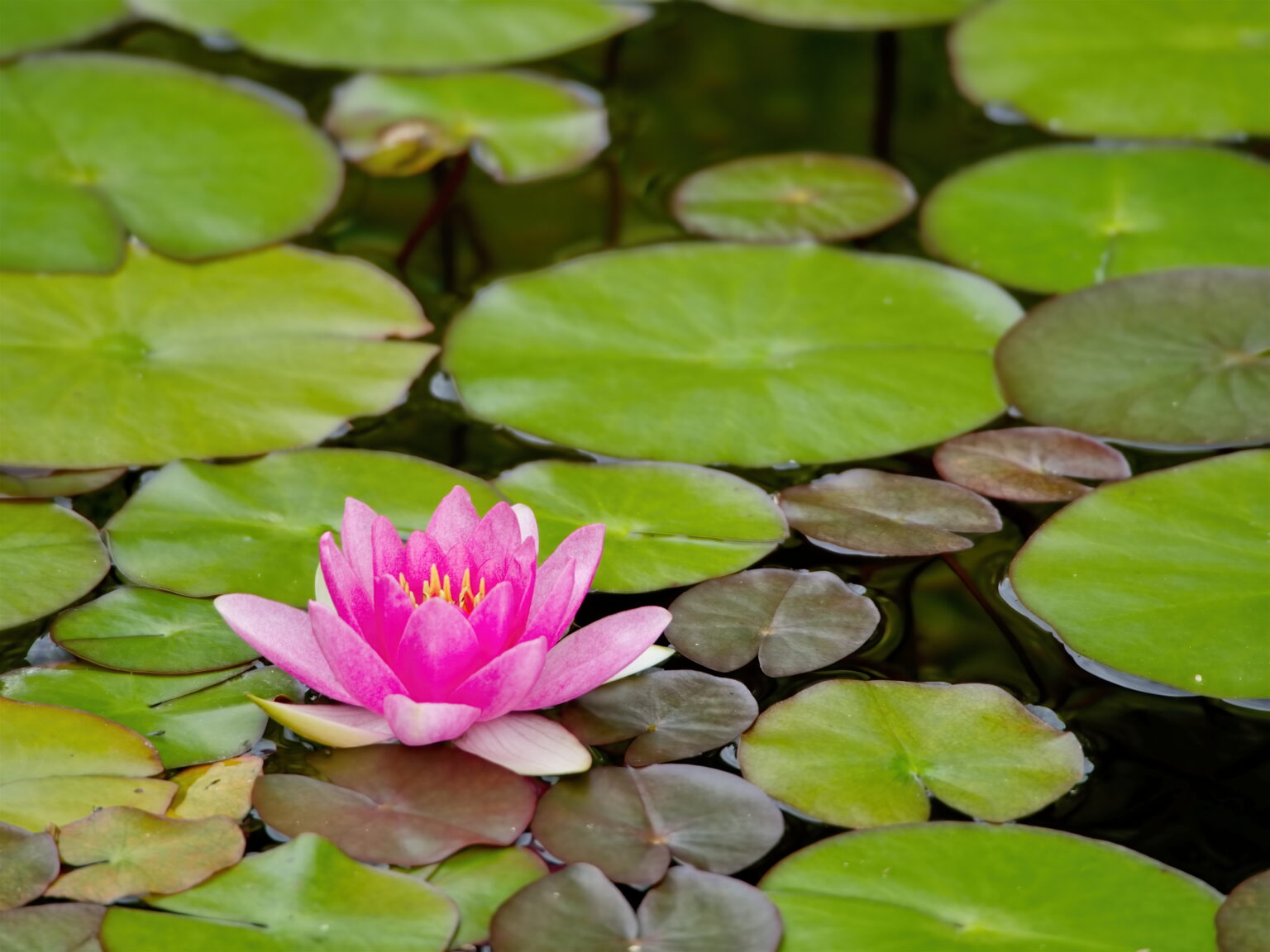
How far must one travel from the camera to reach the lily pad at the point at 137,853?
145 centimetres

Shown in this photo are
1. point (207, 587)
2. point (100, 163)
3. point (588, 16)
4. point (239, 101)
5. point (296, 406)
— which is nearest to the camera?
point (207, 587)

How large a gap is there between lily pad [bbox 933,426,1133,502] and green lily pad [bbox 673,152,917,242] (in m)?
0.74

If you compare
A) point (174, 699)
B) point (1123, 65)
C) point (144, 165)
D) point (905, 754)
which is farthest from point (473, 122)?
point (905, 754)

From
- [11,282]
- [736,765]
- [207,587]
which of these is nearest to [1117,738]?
[736,765]

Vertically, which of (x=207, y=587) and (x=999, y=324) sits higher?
(x=999, y=324)

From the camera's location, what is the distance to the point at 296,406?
2260 millimetres

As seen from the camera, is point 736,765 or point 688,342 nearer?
point 736,765

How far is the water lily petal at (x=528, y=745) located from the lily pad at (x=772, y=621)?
242mm

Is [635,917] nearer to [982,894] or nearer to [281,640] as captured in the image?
[982,894]

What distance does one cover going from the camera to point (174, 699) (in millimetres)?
1714

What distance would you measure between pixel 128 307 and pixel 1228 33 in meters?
2.74

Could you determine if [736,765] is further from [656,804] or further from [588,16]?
[588,16]

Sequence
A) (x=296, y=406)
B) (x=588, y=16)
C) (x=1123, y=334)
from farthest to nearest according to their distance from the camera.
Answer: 1. (x=588, y=16)
2. (x=1123, y=334)
3. (x=296, y=406)

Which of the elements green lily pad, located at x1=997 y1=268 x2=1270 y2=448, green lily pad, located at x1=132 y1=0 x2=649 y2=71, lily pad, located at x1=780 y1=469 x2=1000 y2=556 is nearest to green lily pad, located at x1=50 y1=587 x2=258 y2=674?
lily pad, located at x1=780 y1=469 x2=1000 y2=556
